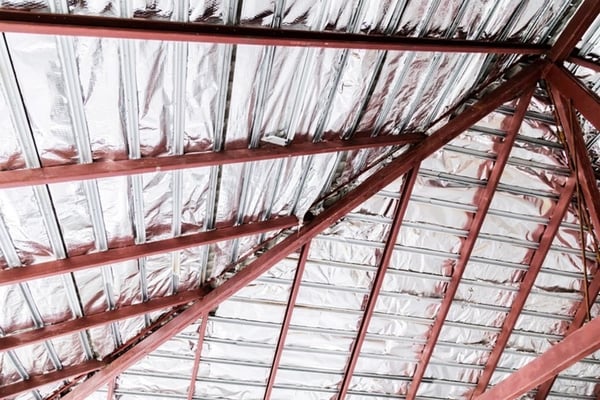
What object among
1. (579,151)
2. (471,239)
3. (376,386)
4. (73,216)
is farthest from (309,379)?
(579,151)

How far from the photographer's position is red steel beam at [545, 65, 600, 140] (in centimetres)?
467

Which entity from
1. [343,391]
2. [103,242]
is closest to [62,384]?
[103,242]

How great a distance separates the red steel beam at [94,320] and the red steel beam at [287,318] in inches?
39.6

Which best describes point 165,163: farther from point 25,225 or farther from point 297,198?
point 297,198

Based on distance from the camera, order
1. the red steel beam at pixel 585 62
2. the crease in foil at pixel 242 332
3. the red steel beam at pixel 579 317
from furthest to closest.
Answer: the red steel beam at pixel 579 317 < the crease in foil at pixel 242 332 < the red steel beam at pixel 585 62

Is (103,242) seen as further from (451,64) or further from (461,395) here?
(461,395)

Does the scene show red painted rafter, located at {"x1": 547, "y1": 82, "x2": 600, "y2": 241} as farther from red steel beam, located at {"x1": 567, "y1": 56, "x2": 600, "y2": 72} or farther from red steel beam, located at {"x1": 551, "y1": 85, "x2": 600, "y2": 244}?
red steel beam, located at {"x1": 567, "y1": 56, "x2": 600, "y2": 72}

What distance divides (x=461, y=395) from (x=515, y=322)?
1.45 m

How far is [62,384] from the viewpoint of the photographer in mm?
5609

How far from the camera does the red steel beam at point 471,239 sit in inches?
217

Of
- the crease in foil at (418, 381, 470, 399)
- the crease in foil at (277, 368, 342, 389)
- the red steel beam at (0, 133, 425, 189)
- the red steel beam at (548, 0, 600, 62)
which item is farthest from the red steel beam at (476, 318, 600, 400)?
the red steel beam at (548, 0, 600, 62)

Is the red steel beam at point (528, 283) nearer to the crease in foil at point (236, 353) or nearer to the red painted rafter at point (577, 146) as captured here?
the red painted rafter at point (577, 146)

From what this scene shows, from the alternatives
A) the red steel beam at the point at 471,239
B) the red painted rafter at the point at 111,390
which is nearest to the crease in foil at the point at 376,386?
the red steel beam at the point at 471,239

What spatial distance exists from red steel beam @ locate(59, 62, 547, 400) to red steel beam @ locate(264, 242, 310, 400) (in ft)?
0.93
